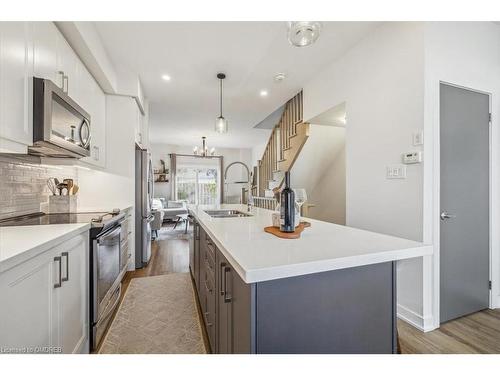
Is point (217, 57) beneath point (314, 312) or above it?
above

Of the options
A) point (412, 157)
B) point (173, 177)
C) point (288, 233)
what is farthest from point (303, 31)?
point (173, 177)

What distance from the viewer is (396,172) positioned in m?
2.05

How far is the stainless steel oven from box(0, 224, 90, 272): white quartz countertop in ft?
0.70

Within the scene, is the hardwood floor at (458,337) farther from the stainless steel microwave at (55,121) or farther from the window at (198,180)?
the window at (198,180)

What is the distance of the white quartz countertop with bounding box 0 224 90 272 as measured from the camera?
2.94 feet

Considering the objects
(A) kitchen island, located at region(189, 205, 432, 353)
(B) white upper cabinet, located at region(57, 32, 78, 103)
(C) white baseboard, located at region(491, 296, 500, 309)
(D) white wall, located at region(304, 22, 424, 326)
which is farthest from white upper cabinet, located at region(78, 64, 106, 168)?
(C) white baseboard, located at region(491, 296, 500, 309)

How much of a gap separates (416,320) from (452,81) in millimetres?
1966

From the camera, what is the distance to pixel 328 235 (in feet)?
4.35

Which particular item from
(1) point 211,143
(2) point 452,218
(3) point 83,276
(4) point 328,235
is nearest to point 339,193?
(2) point 452,218

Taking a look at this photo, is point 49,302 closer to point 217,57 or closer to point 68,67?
point 68,67

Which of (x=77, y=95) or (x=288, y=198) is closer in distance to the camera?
(x=288, y=198)

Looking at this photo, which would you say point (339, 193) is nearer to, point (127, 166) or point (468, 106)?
point (468, 106)

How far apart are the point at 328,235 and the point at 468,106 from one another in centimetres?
192

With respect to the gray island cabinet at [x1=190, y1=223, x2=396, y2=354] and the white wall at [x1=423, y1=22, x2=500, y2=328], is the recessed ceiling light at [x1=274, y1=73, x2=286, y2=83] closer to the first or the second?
the white wall at [x1=423, y1=22, x2=500, y2=328]
